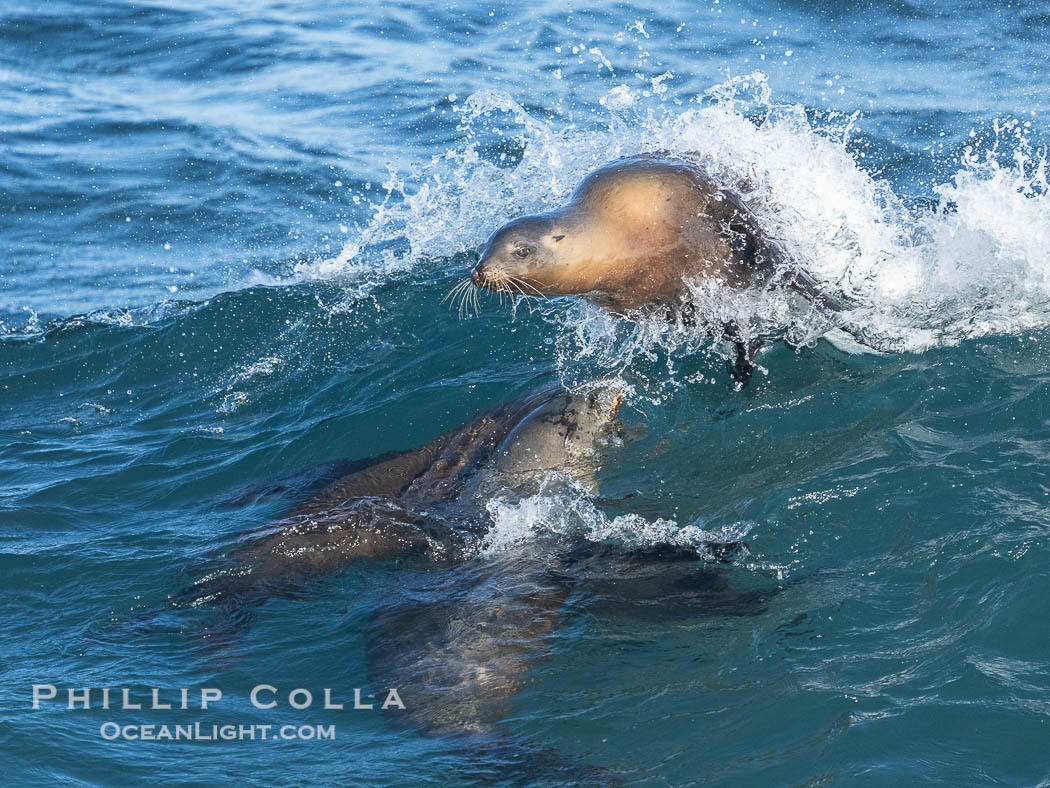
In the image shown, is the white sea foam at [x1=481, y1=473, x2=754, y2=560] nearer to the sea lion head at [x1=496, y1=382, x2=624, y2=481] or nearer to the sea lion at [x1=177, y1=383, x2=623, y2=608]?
the sea lion at [x1=177, y1=383, x2=623, y2=608]

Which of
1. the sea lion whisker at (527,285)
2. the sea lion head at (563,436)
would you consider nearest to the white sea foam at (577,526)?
the sea lion head at (563,436)

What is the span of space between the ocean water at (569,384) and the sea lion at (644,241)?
0.23 m

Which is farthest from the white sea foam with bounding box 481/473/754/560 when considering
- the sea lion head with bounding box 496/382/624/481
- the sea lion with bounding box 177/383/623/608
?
the sea lion head with bounding box 496/382/624/481

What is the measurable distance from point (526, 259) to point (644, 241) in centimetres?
77

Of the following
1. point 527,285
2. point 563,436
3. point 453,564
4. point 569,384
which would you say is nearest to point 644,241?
point 527,285

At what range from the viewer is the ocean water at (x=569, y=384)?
15.9 feet

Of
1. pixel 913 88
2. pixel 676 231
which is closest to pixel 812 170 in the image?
pixel 676 231

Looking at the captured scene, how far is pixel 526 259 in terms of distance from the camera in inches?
258

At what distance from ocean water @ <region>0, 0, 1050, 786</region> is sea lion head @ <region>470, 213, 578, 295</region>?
852 millimetres

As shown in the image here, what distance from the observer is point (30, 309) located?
1002cm

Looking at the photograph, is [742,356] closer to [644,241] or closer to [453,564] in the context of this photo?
[644,241]

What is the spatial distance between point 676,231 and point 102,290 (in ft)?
19.1

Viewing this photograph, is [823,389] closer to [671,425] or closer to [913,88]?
[671,425]

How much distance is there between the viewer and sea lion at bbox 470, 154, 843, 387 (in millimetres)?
6699
